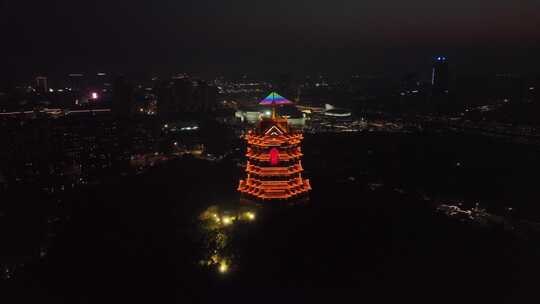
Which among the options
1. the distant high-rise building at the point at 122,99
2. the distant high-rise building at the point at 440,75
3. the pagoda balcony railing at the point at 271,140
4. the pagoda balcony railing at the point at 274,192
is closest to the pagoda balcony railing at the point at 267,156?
the pagoda balcony railing at the point at 271,140

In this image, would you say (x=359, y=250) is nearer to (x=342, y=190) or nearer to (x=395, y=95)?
(x=342, y=190)

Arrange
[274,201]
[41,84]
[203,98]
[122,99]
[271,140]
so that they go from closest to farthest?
[271,140] → [274,201] → [122,99] → [203,98] → [41,84]

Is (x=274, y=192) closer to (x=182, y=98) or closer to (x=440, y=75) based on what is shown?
(x=182, y=98)

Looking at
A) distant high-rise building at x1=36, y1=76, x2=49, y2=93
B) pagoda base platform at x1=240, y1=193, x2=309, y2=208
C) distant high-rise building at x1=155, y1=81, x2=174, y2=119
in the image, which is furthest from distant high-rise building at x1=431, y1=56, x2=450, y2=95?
distant high-rise building at x1=36, y1=76, x2=49, y2=93

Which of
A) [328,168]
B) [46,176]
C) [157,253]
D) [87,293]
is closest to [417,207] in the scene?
[328,168]

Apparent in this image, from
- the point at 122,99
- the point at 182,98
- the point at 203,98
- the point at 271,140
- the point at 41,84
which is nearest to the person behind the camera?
the point at 271,140

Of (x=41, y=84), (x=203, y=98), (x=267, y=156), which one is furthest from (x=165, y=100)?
(x=267, y=156)

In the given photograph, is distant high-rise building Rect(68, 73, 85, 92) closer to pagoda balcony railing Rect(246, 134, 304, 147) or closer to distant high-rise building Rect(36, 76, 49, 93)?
distant high-rise building Rect(36, 76, 49, 93)
